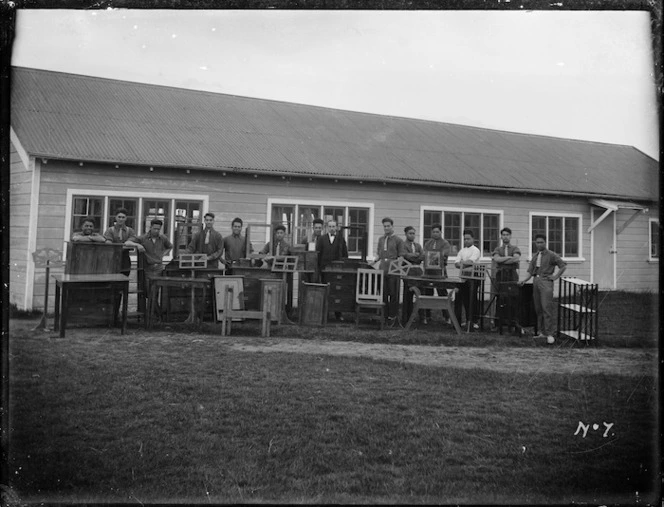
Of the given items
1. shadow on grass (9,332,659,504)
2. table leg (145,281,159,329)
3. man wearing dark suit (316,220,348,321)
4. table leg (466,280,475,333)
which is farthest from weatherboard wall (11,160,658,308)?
table leg (145,281,159,329)

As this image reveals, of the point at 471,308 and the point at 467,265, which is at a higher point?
the point at 467,265

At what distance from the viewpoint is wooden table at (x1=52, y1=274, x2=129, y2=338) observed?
14.6 feet

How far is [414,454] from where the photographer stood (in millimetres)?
3625

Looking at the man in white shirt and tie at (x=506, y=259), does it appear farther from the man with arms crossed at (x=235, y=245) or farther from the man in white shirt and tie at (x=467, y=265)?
the man with arms crossed at (x=235, y=245)

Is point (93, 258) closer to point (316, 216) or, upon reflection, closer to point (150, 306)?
point (150, 306)

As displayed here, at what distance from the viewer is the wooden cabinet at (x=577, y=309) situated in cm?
493

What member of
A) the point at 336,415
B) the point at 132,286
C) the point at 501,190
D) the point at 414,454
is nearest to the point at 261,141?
the point at 132,286

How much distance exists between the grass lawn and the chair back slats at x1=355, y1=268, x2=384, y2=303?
2.62m

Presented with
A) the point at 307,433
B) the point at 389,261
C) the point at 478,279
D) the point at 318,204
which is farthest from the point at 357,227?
the point at 307,433

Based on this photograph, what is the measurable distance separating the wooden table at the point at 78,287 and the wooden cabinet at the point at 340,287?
10.1 ft

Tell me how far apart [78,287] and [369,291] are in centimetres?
391

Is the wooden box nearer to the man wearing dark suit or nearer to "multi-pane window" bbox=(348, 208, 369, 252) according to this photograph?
the man wearing dark suit

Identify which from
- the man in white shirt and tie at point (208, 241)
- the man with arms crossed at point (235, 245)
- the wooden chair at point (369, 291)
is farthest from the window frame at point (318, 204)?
the wooden chair at point (369, 291)

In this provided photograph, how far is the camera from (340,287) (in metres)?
7.61
